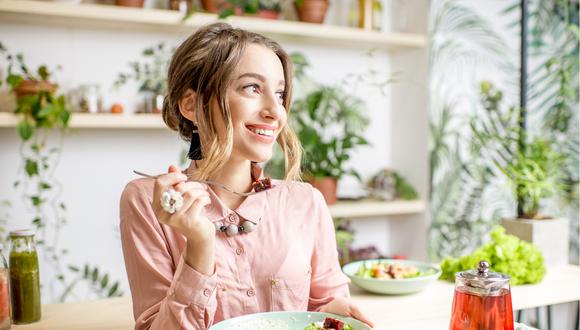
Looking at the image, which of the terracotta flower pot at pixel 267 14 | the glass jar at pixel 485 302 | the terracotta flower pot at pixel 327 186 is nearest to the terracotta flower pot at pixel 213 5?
the terracotta flower pot at pixel 267 14

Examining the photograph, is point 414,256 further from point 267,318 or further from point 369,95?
point 267,318

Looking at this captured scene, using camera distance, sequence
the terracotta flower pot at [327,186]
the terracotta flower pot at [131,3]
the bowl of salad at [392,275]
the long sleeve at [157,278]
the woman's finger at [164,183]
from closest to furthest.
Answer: the woman's finger at [164,183]
the long sleeve at [157,278]
the bowl of salad at [392,275]
the terracotta flower pot at [131,3]
the terracotta flower pot at [327,186]

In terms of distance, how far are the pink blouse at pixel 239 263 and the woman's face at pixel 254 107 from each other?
0.16 metres

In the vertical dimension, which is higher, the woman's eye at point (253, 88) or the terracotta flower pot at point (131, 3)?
the terracotta flower pot at point (131, 3)

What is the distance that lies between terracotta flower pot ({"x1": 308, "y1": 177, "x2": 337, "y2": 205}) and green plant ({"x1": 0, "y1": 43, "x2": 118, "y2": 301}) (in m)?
1.29

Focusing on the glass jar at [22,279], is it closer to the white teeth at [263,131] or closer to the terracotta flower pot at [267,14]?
the white teeth at [263,131]

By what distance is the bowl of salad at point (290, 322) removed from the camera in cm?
122

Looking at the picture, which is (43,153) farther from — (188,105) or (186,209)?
(186,209)

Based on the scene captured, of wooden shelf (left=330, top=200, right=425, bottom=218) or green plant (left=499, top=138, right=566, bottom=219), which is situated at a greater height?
green plant (left=499, top=138, right=566, bottom=219)

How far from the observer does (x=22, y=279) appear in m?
1.54

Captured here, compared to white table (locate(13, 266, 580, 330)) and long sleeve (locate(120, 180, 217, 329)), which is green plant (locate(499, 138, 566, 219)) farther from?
long sleeve (locate(120, 180, 217, 329))

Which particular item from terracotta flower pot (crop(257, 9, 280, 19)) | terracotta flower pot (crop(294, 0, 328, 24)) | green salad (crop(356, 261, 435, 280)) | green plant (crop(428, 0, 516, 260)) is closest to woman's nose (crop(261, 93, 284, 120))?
green salad (crop(356, 261, 435, 280))

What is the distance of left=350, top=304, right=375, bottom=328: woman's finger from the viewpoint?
51.9 inches

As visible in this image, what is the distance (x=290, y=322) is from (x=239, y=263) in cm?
21
